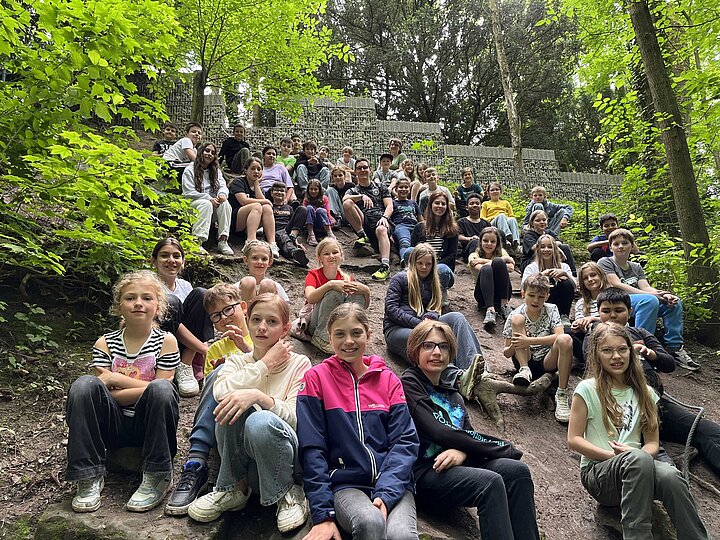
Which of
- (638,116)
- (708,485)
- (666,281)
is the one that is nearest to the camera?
(708,485)

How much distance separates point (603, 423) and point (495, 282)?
2.88 metres

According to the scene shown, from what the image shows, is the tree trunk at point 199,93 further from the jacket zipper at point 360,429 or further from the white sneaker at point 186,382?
the jacket zipper at point 360,429

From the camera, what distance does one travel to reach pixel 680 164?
5.84 m

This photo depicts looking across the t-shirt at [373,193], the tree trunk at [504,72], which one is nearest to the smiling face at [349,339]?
the t-shirt at [373,193]

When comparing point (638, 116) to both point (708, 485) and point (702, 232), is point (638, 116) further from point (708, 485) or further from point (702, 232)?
point (708, 485)

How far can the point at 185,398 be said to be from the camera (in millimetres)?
3686

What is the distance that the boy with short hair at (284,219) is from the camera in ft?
22.4

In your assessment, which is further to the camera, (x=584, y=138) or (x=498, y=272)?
(x=584, y=138)

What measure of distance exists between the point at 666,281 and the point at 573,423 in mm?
4081

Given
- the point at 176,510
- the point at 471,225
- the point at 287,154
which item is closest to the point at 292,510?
the point at 176,510

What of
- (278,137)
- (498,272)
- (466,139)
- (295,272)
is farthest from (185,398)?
(466,139)

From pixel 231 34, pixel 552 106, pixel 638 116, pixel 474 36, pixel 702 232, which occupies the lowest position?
pixel 702 232

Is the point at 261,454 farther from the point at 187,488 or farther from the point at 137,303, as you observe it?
the point at 137,303

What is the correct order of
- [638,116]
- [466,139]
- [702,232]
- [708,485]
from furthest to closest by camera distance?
1. [466,139]
2. [638,116]
3. [702,232]
4. [708,485]
